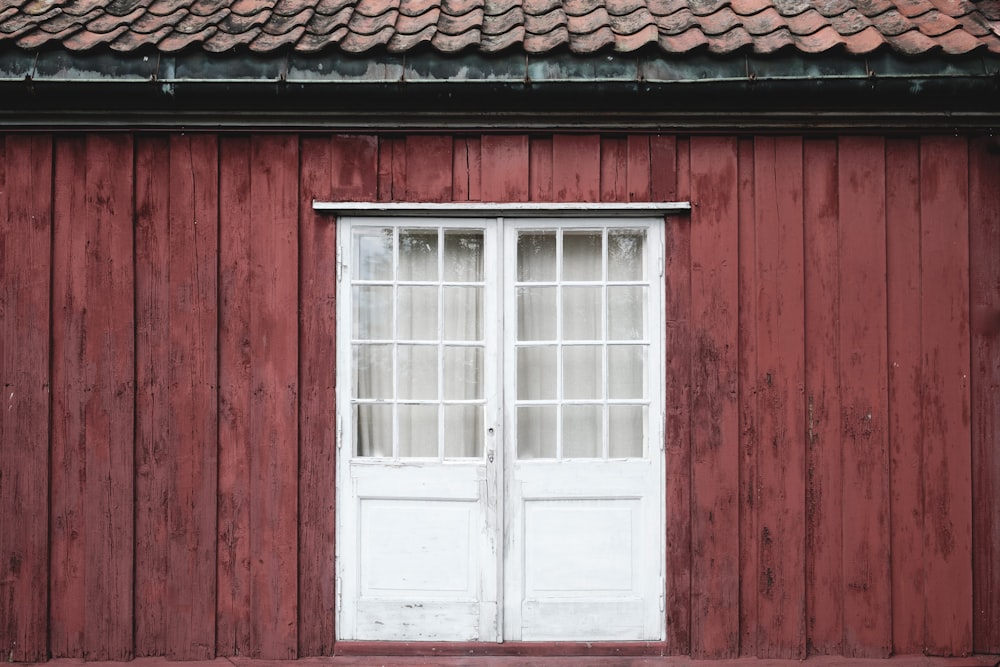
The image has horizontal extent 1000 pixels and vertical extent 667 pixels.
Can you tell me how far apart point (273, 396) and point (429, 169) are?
1533 millimetres

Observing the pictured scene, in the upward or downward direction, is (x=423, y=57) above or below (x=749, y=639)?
above

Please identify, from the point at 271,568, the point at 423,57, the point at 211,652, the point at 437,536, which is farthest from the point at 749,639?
the point at 423,57

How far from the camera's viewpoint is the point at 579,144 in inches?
161

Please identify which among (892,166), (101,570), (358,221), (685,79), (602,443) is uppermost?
(685,79)

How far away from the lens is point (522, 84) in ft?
12.5

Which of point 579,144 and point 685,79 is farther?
point 579,144

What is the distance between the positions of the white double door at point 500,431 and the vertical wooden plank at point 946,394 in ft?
4.84

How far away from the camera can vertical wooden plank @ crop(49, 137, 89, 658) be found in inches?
161

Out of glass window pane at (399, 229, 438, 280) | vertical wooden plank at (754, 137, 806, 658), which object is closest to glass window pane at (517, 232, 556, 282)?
glass window pane at (399, 229, 438, 280)

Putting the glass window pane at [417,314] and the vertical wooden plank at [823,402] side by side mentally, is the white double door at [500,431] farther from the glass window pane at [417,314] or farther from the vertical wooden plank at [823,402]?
the vertical wooden plank at [823,402]

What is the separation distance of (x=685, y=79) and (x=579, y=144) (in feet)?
2.12

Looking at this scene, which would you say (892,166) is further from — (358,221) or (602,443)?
(358,221)

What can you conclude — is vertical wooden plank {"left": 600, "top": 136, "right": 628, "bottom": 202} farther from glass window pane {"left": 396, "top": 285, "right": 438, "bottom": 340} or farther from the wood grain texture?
the wood grain texture

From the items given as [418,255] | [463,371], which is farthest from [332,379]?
[418,255]
